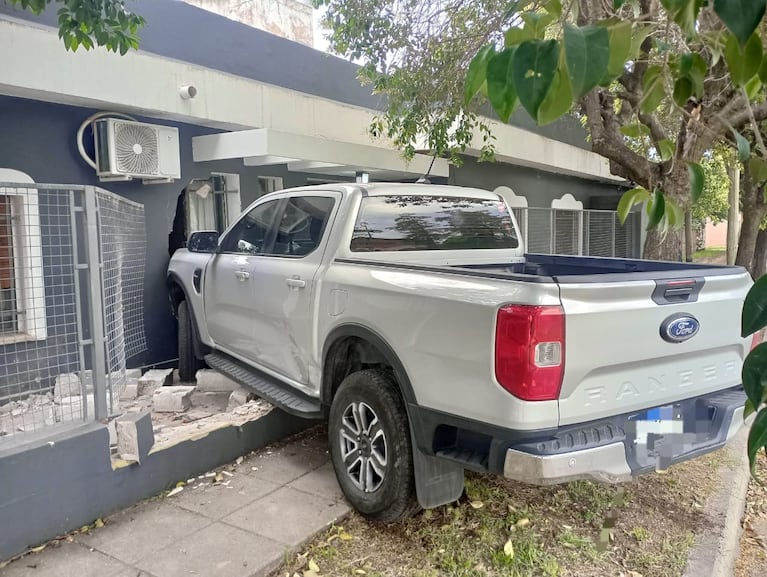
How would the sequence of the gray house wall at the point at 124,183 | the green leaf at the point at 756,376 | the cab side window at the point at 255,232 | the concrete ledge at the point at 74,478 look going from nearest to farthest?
the green leaf at the point at 756,376 < the concrete ledge at the point at 74,478 < the cab side window at the point at 255,232 < the gray house wall at the point at 124,183

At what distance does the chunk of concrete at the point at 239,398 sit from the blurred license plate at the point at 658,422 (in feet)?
10.6

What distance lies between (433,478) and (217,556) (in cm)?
121

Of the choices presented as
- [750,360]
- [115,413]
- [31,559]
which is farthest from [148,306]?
[750,360]

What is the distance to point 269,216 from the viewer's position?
5.06 m

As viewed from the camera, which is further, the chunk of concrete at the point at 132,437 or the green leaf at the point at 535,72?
the chunk of concrete at the point at 132,437

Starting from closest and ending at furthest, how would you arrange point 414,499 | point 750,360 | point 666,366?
point 750,360 → point 666,366 → point 414,499

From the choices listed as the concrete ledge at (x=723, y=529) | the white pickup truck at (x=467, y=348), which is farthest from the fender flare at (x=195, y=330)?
the concrete ledge at (x=723, y=529)

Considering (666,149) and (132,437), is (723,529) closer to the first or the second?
(666,149)

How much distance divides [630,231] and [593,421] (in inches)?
686

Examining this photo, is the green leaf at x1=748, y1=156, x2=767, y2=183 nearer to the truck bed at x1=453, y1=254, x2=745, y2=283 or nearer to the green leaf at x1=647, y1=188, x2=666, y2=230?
the green leaf at x1=647, y1=188, x2=666, y2=230

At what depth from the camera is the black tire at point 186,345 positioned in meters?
6.30

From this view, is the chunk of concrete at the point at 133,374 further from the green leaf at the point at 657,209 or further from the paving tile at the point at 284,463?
the green leaf at the point at 657,209

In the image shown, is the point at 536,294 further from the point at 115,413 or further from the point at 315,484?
the point at 115,413

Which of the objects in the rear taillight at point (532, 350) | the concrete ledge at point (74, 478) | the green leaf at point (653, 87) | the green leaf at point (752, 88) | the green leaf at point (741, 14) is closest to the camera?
the green leaf at point (741, 14)
